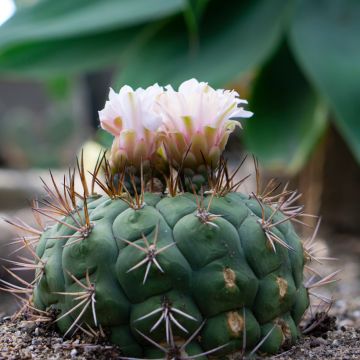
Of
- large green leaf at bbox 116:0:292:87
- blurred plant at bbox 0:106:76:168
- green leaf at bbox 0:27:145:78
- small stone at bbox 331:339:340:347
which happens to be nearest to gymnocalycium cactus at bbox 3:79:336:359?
small stone at bbox 331:339:340:347

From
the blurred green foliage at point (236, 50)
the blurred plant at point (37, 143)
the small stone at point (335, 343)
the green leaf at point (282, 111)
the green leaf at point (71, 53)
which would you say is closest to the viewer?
the small stone at point (335, 343)

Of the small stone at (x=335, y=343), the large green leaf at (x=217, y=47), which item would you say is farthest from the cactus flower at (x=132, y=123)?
the large green leaf at (x=217, y=47)

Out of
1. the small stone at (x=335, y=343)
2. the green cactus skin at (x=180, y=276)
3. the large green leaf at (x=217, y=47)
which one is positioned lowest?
the small stone at (x=335, y=343)

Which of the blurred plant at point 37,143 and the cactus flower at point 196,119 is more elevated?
the cactus flower at point 196,119

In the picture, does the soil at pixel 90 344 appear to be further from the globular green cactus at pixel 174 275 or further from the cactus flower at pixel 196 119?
the cactus flower at pixel 196 119

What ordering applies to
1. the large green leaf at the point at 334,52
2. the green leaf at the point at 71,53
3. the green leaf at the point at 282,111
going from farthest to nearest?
the green leaf at the point at 71,53
the green leaf at the point at 282,111
the large green leaf at the point at 334,52

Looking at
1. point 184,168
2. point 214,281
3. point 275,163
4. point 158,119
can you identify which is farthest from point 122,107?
point 275,163

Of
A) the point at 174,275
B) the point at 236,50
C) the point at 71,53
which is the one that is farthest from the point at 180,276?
the point at 71,53
